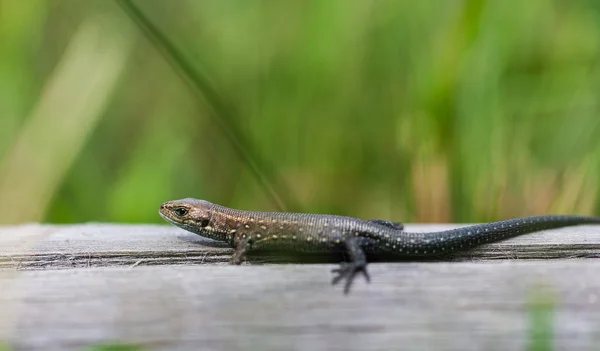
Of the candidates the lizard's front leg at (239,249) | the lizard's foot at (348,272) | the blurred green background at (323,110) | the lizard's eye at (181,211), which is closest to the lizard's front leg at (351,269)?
the lizard's foot at (348,272)

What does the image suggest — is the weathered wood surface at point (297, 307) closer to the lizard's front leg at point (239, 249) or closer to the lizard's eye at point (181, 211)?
the lizard's front leg at point (239, 249)

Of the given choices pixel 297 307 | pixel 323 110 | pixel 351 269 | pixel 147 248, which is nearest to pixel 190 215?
pixel 147 248

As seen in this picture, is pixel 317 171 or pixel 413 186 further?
pixel 317 171

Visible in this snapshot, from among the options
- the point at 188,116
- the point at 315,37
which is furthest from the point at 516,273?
the point at 188,116

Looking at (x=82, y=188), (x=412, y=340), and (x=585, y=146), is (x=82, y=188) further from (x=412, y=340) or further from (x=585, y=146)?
(x=585, y=146)

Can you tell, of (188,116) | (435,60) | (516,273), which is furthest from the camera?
(188,116)

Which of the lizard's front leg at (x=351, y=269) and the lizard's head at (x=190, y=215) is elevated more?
the lizard's head at (x=190, y=215)

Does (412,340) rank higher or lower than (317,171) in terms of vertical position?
lower
